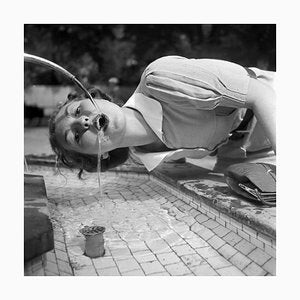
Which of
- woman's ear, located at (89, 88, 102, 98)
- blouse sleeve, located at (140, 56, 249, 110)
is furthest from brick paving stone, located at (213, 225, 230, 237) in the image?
woman's ear, located at (89, 88, 102, 98)

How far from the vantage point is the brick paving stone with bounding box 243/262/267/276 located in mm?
1447

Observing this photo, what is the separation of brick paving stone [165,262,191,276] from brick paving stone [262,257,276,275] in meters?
0.31

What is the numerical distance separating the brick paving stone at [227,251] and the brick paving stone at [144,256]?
0.32 metres

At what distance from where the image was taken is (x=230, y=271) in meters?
1.50

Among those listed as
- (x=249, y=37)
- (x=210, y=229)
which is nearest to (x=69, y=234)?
(x=210, y=229)

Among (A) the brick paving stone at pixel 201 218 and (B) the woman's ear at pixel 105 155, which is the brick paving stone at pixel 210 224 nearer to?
(A) the brick paving stone at pixel 201 218

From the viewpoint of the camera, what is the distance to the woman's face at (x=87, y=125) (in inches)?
76.8

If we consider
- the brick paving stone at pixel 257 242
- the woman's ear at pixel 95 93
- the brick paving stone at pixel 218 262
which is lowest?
the brick paving stone at pixel 218 262

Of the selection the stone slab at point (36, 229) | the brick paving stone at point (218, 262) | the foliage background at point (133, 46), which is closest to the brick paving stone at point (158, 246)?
the brick paving stone at point (218, 262)

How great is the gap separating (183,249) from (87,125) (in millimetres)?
829

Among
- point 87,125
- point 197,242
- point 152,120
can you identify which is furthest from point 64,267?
point 152,120

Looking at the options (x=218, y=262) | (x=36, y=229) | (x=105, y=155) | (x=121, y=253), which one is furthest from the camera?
(x=105, y=155)

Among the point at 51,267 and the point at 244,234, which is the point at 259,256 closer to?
the point at 244,234

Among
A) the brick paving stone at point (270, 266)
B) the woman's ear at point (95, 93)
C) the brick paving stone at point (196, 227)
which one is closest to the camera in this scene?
the brick paving stone at point (270, 266)
